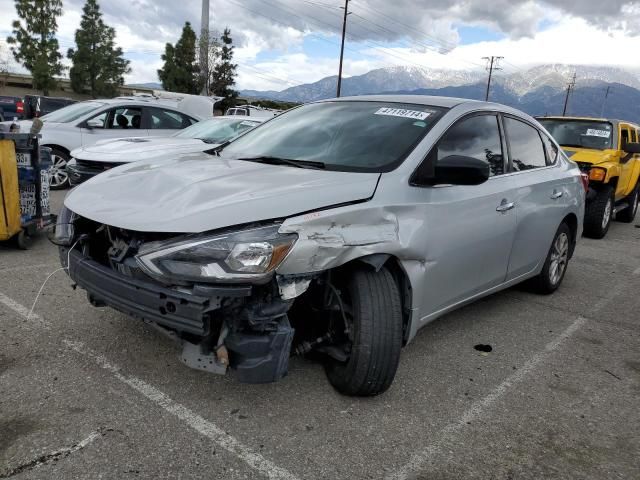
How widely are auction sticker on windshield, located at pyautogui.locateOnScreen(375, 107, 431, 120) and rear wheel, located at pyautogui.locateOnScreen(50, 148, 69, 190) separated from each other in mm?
7166

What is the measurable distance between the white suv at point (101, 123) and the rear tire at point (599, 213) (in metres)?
7.05

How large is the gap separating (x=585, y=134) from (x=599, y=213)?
1.53 metres

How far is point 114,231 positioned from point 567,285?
14.9 feet

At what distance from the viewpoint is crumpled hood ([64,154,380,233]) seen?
238 cm

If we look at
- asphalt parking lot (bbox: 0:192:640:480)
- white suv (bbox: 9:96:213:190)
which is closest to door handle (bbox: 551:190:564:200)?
asphalt parking lot (bbox: 0:192:640:480)

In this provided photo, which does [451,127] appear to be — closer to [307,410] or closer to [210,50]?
[307,410]

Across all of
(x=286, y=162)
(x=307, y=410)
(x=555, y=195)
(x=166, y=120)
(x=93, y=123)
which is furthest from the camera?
(x=166, y=120)

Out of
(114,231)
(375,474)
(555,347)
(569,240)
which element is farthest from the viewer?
(569,240)

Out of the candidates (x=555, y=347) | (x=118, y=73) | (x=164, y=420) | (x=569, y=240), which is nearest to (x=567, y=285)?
(x=569, y=240)

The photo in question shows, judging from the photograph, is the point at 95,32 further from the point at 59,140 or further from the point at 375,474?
the point at 375,474

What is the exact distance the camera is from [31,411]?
256 centimetres

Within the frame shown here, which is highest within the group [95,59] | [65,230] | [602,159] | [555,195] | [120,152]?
[95,59]

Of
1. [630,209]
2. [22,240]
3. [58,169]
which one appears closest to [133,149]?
[22,240]

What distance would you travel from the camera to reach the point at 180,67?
175 ft
